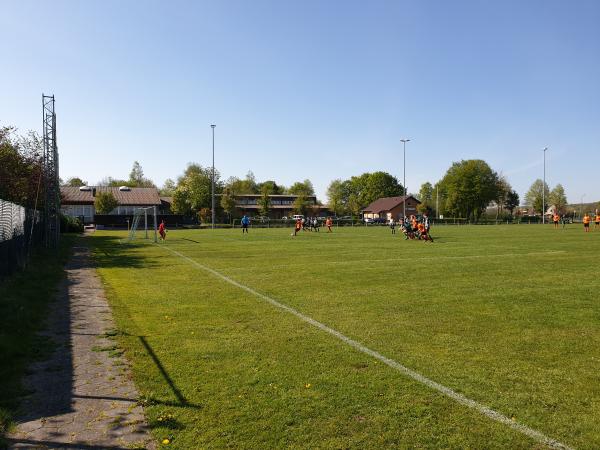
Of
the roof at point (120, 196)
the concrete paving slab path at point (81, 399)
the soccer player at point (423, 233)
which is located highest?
the roof at point (120, 196)

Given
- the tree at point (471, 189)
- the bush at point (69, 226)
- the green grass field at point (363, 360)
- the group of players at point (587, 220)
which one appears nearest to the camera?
the green grass field at point (363, 360)

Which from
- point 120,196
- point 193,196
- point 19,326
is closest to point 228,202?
point 193,196

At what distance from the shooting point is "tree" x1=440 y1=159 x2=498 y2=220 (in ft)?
350

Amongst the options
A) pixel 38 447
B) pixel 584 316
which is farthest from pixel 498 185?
pixel 38 447

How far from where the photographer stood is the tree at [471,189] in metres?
107

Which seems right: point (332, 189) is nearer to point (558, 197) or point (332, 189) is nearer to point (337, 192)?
point (337, 192)

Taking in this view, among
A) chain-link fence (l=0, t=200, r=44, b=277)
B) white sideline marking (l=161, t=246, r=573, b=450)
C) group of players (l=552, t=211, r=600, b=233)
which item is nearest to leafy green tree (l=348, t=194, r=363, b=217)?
group of players (l=552, t=211, r=600, b=233)

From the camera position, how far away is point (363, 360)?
5.93m

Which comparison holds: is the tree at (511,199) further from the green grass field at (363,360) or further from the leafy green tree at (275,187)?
the green grass field at (363,360)

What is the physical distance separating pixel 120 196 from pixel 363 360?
89061mm

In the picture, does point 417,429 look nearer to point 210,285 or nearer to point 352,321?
point 352,321

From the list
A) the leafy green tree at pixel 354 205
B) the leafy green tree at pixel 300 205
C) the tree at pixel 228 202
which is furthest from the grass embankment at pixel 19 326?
the leafy green tree at pixel 354 205

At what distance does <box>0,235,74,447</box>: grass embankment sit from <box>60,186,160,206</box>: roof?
71.5 metres

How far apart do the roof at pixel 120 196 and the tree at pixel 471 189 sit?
6591 centimetres
